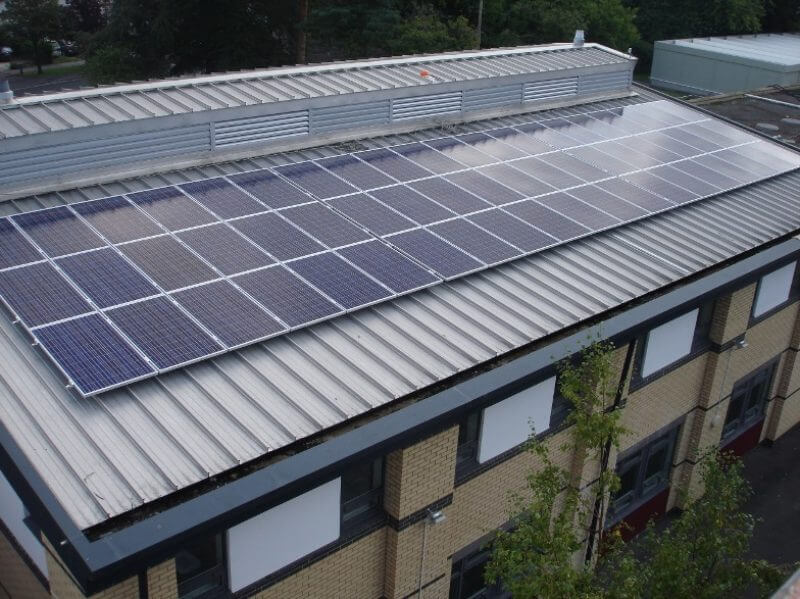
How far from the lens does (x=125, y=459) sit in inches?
415

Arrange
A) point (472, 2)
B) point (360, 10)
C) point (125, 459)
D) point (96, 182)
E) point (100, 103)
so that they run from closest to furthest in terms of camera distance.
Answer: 1. point (125, 459)
2. point (96, 182)
3. point (100, 103)
4. point (360, 10)
5. point (472, 2)

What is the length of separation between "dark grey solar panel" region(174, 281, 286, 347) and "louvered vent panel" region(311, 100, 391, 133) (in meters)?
7.30

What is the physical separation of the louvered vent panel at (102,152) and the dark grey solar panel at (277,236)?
300cm

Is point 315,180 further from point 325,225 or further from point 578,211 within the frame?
point 578,211

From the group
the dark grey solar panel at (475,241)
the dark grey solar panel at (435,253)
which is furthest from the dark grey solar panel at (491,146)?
the dark grey solar panel at (435,253)

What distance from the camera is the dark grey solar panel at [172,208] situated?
15.5 metres

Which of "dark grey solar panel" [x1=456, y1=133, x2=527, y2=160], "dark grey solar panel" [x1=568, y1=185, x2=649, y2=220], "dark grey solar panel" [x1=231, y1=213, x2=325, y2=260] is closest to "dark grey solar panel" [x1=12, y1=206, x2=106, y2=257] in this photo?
"dark grey solar panel" [x1=231, y1=213, x2=325, y2=260]

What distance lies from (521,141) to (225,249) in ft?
33.8

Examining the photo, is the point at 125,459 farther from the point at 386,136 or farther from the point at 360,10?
the point at 360,10

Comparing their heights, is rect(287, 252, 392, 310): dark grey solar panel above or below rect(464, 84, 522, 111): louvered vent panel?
below

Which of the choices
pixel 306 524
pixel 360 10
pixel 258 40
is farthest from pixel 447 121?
pixel 258 40

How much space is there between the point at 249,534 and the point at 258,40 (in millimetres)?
61598

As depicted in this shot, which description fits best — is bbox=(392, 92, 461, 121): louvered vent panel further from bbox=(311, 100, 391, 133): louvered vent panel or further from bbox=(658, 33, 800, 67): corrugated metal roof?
bbox=(658, 33, 800, 67): corrugated metal roof

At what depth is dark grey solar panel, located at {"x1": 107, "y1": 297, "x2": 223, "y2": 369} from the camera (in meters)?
12.1
